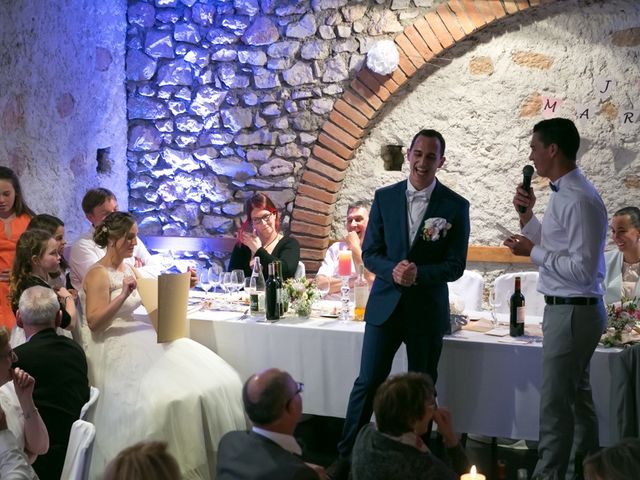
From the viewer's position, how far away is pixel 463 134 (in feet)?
19.6

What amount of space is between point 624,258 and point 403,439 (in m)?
2.71

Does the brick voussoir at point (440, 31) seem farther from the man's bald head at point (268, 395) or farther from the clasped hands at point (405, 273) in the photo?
the man's bald head at point (268, 395)

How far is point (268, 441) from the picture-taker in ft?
7.72

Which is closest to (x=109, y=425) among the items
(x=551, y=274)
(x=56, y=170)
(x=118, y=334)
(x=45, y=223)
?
(x=118, y=334)

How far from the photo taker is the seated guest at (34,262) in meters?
3.88

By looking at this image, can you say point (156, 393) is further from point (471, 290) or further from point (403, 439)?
point (471, 290)

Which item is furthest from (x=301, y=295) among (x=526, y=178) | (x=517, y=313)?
(x=526, y=178)

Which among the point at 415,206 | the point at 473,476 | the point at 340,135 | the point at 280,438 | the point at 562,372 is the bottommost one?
the point at 473,476

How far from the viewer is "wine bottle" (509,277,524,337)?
146 inches

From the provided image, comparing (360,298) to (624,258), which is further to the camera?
(624,258)

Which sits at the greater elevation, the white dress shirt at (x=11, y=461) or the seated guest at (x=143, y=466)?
the seated guest at (x=143, y=466)

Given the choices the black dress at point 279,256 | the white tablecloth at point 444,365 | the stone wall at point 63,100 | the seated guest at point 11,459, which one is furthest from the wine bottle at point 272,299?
the stone wall at point 63,100

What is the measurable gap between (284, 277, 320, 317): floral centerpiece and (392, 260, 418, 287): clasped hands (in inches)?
33.3

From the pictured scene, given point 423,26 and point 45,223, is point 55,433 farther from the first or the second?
point 423,26
